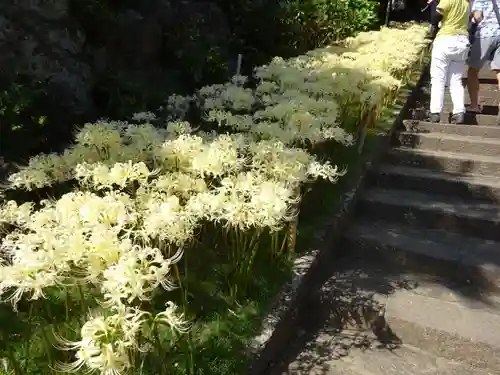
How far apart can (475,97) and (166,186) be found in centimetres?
509

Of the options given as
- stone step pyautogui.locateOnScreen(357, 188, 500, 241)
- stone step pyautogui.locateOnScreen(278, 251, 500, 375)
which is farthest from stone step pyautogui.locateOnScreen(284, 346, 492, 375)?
stone step pyautogui.locateOnScreen(357, 188, 500, 241)

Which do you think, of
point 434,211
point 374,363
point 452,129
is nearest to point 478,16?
point 452,129

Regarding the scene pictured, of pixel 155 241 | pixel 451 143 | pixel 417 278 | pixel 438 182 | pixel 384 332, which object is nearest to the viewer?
pixel 155 241

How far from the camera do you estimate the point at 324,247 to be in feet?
12.9

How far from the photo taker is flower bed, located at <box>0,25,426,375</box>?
1.92m

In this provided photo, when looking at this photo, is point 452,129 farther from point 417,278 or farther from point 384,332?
point 384,332

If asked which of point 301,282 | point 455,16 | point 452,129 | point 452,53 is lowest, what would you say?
point 301,282

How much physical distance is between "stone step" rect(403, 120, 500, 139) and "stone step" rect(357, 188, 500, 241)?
1364 millimetres

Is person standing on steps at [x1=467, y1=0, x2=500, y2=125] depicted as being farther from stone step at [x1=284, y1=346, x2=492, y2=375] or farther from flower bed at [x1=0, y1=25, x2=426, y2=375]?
stone step at [x1=284, y1=346, x2=492, y2=375]

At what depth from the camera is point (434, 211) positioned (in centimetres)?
448

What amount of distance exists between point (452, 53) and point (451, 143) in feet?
3.86

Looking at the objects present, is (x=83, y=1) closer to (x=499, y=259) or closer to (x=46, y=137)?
(x=46, y=137)

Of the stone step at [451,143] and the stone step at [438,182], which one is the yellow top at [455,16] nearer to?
the stone step at [451,143]

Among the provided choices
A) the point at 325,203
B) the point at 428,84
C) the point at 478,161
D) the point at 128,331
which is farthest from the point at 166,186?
the point at 428,84
